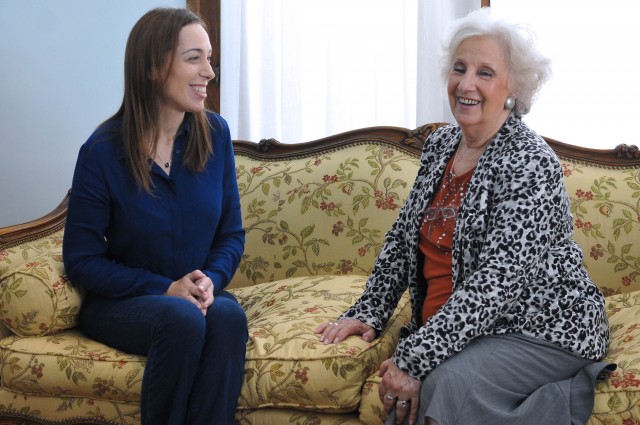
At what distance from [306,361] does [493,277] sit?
1.59ft

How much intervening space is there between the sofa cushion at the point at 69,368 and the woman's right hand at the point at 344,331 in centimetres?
44

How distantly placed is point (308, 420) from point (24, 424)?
0.78 metres

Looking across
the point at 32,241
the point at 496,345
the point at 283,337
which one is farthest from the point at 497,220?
the point at 32,241

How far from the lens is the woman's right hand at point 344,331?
2006mm

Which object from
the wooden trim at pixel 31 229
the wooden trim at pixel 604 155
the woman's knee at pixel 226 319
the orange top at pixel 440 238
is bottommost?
the woman's knee at pixel 226 319

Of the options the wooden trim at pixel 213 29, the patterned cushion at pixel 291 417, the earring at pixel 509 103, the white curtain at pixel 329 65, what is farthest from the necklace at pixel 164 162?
the wooden trim at pixel 213 29

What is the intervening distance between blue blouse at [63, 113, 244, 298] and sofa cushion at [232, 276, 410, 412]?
23 centimetres

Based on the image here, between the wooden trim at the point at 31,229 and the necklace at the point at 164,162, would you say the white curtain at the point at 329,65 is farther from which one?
the necklace at the point at 164,162

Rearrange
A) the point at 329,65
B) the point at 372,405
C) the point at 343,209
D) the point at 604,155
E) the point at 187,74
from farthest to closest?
the point at 329,65 < the point at 343,209 < the point at 604,155 < the point at 187,74 < the point at 372,405

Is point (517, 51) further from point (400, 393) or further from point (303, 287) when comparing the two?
point (303, 287)

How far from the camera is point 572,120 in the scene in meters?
2.89

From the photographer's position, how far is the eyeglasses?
1914 millimetres

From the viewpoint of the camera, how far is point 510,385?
1.70 m

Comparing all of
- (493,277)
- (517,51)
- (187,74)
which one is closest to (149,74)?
(187,74)
